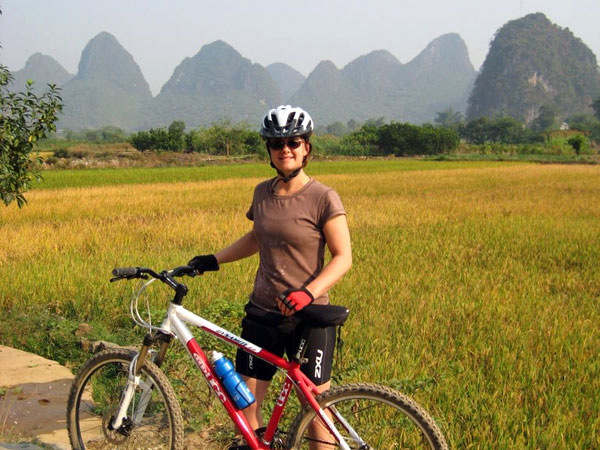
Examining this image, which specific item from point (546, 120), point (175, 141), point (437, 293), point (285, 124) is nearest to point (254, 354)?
point (285, 124)

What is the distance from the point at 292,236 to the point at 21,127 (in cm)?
384

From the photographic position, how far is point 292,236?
2539 millimetres

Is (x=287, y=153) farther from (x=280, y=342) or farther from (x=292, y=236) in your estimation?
(x=280, y=342)

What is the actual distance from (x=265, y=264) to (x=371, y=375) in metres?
1.62

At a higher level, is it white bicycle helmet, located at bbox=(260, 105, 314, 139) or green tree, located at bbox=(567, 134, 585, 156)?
green tree, located at bbox=(567, 134, 585, 156)

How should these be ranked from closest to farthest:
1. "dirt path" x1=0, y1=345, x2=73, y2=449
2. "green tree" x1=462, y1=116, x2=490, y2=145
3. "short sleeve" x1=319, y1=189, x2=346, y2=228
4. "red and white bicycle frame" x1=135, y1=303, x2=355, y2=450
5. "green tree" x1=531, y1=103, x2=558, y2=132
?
"red and white bicycle frame" x1=135, y1=303, x2=355, y2=450 → "short sleeve" x1=319, y1=189, x2=346, y2=228 → "dirt path" x1=0, y1=345, x2=73, y2=449 → "green tree" x1=462, y1=116, x2=490, y2=145 → "green tree" x1=531, y1=103, x2=558, y2=132

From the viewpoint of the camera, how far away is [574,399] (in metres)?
3.71

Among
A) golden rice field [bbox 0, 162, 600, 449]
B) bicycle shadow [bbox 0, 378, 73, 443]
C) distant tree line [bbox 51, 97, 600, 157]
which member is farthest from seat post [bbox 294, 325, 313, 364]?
distant tree line [bbox 51, 97, 600, 157]

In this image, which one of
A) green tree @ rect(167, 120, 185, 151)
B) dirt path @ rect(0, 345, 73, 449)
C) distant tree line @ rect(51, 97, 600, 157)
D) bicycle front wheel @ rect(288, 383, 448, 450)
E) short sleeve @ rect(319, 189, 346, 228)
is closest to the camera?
bicycle front wheel @ rect(288, 383, 448, 450)

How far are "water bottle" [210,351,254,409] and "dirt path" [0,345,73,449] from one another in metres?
1.37

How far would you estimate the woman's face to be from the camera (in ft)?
8.31

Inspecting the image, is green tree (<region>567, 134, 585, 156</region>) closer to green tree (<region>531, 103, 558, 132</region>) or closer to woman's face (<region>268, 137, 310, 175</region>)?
woman's face (<region>268, 137, 310, 175</region>)

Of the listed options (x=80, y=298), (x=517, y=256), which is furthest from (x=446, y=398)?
(x=517, y=256)

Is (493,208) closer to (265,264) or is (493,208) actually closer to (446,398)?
(446,398)
